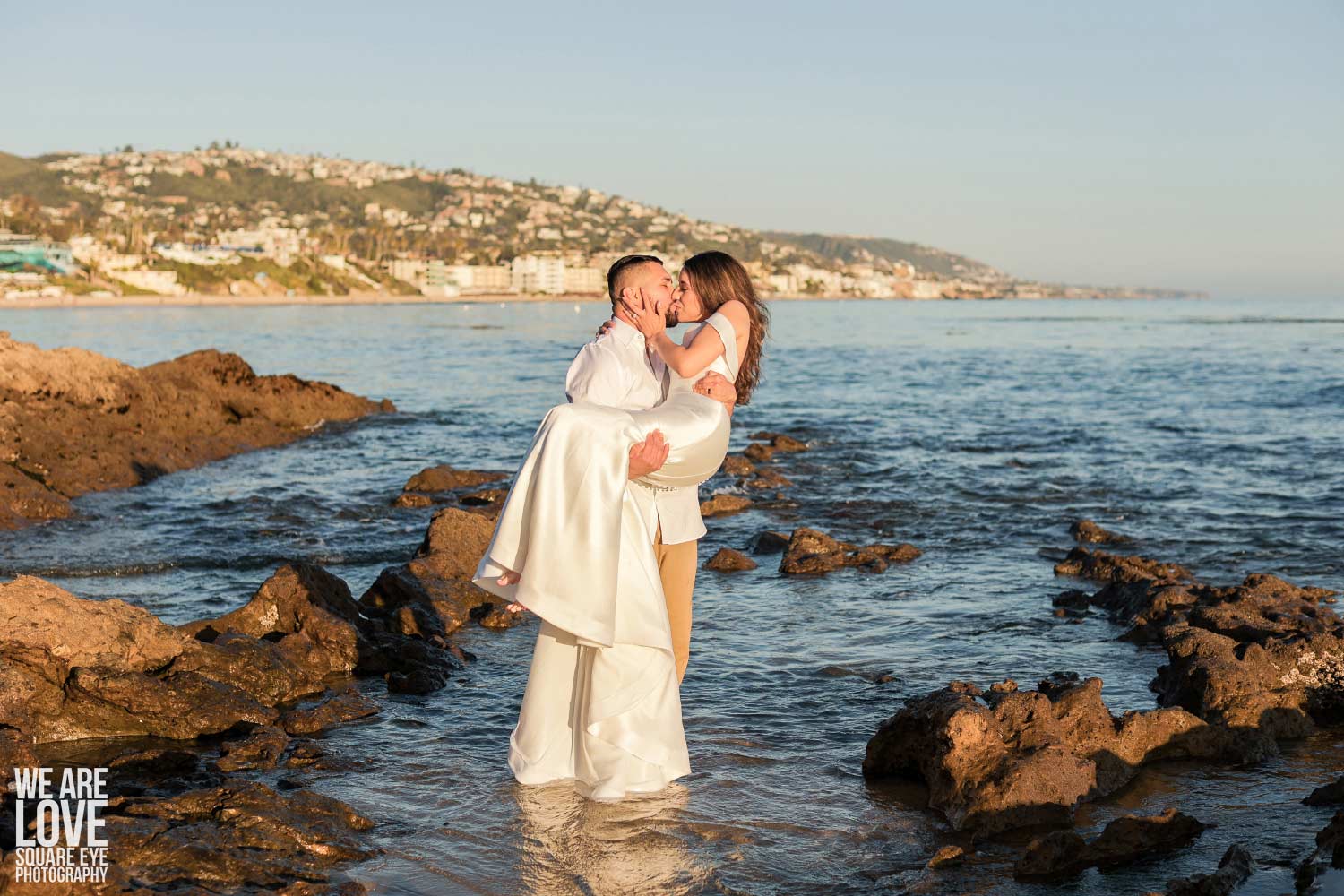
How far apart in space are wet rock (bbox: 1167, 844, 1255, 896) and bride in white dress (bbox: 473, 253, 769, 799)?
2.17 meters

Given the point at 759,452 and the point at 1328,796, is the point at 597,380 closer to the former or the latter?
the point at 1328,796

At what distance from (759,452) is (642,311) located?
15.2 metres

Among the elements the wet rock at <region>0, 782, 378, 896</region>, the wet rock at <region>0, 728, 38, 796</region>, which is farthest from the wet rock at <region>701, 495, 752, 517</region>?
the wet rock at <region>0, 782, 378, 896</region>

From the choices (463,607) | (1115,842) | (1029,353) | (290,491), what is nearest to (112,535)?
(290,491)

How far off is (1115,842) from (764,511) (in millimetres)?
10294

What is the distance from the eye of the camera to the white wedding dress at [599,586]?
202 inches

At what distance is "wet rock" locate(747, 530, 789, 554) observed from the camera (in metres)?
11.8

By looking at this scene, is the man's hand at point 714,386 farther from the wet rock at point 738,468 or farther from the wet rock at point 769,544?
the wet rock at point 738,468

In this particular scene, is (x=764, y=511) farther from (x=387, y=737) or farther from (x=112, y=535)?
(x=387, y=737)

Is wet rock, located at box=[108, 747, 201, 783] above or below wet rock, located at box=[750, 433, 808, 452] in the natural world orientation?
below

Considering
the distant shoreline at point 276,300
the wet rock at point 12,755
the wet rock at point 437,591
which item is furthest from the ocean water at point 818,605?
the distant shoreline at point 276,300

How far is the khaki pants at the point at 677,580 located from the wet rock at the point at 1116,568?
510cm

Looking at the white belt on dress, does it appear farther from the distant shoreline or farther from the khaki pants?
the distant shoreline

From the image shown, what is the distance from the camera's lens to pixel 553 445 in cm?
511
